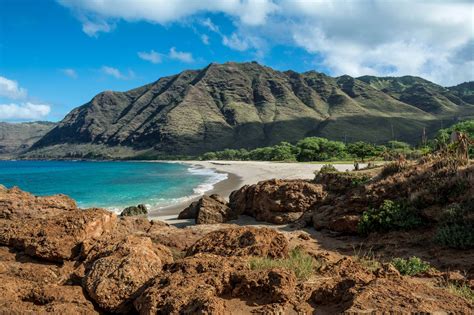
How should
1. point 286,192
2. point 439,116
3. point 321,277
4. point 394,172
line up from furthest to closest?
point 439,116, point 286,192, point 394,172, point 321,277

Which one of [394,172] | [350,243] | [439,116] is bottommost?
[350,243]

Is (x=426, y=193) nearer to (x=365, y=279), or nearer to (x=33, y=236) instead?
(x=365, y=279)

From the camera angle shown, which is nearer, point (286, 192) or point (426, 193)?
point (426, 193)

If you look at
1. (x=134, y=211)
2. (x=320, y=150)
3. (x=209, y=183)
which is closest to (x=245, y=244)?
(x=134, y=211)

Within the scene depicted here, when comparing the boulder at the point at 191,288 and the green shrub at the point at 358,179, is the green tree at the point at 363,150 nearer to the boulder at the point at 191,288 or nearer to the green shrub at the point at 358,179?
the green shrub at the point at 358,179

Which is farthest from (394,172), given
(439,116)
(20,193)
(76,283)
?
(439,116)

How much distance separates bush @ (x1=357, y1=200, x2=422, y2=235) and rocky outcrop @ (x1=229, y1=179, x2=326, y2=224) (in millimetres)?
3486

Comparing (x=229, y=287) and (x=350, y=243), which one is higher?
(x=229, y=287)

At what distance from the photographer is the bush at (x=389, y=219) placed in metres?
10.2

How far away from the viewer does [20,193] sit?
10031mm

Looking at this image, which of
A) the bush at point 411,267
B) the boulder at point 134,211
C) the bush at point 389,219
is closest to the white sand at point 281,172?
the boulder at point 134,211

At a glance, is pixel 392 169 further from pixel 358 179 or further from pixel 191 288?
pixel 191 288

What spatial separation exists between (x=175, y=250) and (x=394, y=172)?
8.64 meters

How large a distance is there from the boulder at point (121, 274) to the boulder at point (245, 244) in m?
1.00
